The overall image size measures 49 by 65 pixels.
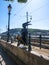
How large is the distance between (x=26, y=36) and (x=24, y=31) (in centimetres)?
55

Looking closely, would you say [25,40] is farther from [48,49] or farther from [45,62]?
[45,62]

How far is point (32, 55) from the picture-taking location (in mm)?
7934

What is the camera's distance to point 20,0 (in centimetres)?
751

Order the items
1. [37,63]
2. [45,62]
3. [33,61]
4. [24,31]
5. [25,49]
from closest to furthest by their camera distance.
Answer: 1. [45,62]
2. [37,63]
3. [33,61]
4. [25,49]
5. [24,31]

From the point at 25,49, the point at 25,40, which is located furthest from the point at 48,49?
the point at 25,49

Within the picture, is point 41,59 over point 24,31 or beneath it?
beneath

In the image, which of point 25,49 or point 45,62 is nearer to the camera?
point 45,62

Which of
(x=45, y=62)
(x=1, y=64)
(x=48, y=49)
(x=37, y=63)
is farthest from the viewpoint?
(x=48, y=49)

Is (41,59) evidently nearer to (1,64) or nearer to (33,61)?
(33,61)

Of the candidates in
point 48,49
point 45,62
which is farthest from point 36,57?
point 48,49

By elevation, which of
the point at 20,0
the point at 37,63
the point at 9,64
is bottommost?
the point at 9,64

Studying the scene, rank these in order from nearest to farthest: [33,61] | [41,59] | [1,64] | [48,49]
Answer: [41,59], [33,61], [1,64], [48,49]

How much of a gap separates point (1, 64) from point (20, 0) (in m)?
4.50

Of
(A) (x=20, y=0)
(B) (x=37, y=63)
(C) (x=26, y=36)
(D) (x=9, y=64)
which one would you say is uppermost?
(A) (x=20, y=0)
